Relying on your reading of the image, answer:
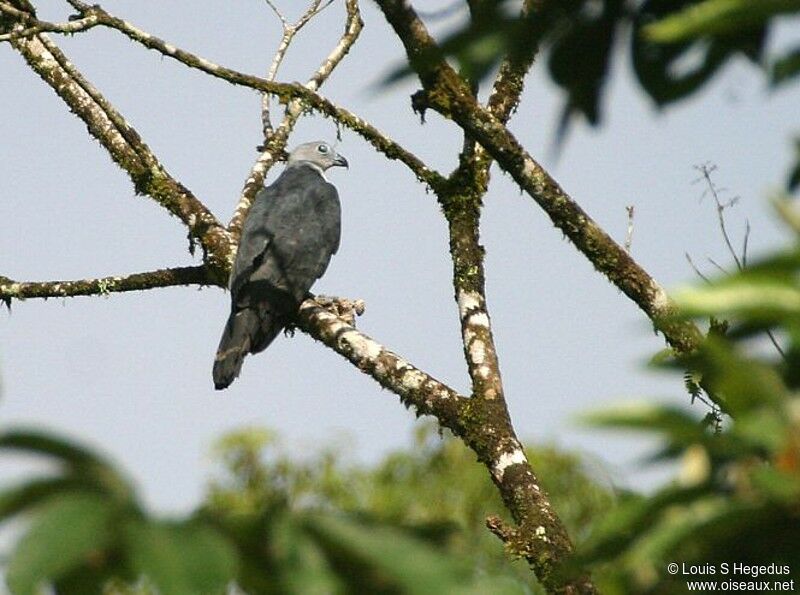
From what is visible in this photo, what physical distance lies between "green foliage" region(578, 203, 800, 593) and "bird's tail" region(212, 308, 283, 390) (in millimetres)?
5339

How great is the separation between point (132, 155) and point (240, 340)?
1307 millimetres

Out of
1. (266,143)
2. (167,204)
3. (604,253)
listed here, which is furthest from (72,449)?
(266,143)

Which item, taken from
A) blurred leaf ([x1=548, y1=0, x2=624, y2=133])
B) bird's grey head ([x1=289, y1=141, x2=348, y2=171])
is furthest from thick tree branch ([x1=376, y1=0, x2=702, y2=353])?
bird's grey head ([x1=289, y1=141, x2=348, y2=171])

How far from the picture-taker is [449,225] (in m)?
4.67

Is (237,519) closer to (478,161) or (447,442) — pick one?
(478,161)

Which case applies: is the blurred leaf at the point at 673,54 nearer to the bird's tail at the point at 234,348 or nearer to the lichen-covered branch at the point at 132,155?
the lichen-covered branch at the point at 132,155

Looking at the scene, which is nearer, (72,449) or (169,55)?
(72,449)

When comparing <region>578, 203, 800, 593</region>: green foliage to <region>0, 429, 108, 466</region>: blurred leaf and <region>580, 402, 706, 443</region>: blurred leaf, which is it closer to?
<region>580, 402, 706, 443</region>: blurred leaf

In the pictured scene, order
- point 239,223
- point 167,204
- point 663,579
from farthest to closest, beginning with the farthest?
point 239,223
point 167,204
point 663,579

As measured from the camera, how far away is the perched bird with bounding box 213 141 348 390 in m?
6.23

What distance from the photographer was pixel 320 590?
2.89ft

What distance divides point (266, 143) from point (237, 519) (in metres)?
5.06

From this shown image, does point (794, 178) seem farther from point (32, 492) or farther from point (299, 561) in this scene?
point (32, 492)

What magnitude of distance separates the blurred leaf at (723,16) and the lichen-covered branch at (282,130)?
486 cm
